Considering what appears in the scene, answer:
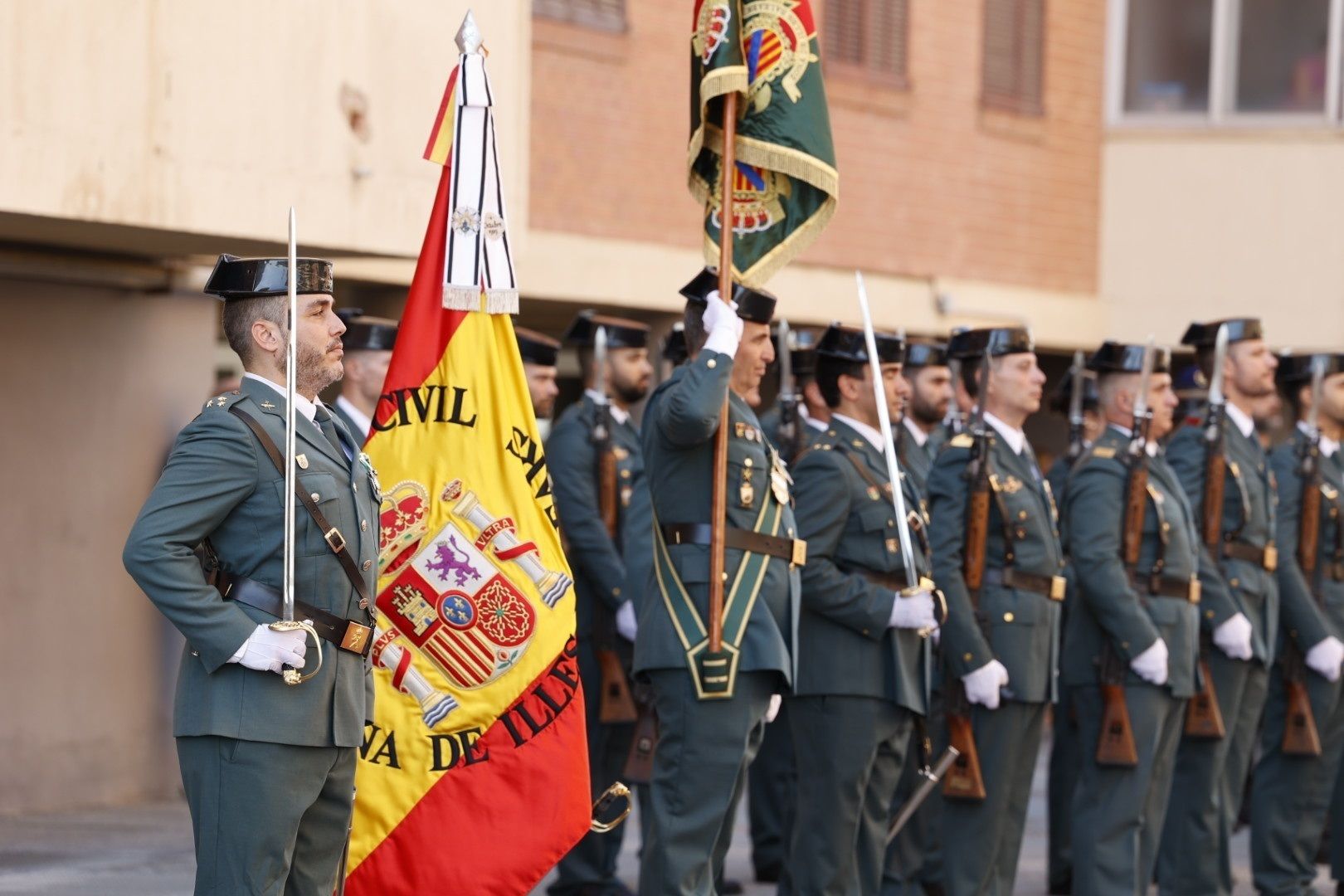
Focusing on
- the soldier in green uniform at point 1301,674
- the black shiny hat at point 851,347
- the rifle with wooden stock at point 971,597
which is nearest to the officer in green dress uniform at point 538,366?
the black shiny hat at point 851,347

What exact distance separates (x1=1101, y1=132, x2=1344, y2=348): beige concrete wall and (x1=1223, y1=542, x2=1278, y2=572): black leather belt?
279 inches

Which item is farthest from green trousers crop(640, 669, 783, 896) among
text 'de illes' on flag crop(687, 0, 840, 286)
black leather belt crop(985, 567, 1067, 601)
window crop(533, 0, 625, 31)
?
window crop(533, 0, 625, 31)

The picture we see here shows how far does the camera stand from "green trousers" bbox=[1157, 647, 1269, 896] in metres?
8.66

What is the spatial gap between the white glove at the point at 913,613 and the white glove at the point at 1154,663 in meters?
1.18

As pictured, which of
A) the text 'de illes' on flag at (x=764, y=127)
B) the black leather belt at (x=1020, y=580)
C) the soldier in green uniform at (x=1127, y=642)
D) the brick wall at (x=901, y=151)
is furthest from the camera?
the brick wall at (x=901, y=151)

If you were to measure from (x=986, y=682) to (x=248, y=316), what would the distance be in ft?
10.7

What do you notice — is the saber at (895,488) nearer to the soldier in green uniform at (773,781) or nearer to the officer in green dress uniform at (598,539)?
the officer in green dress uniform at (598,539)

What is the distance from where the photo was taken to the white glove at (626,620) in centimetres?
862

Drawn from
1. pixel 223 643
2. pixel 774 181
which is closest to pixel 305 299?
pixel 223 643

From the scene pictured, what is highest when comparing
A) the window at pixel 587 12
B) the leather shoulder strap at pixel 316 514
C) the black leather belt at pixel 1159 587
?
the window at pixel 587 12

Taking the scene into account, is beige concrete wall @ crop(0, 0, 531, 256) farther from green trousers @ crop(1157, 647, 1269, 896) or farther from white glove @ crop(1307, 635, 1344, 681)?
white glove @ crop(1307, 635, 1344, 681)

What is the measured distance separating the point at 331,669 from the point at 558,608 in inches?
49.6

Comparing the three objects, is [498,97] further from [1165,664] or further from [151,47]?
[1165,664]

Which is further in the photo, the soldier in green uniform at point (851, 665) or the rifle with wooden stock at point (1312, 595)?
the rifle with wooden stock at point (1312, 595)
